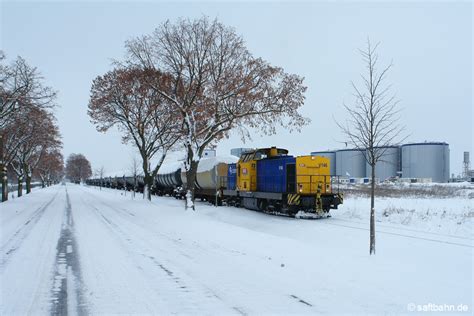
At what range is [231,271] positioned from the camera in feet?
27.1

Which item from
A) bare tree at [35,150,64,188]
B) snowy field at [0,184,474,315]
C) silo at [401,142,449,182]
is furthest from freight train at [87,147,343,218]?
silo at [401,142,449,182]

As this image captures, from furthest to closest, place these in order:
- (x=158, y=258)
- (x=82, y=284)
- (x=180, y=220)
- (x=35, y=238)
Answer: (x=180, y=220) < (x=35, y=238) < (x=158, y=258) < (x=82, y=284)

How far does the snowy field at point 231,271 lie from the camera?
6070 mm

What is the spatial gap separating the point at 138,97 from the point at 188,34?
9.82 metres

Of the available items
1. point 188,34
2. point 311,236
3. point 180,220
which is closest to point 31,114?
point 188,34

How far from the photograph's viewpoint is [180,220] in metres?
18.6

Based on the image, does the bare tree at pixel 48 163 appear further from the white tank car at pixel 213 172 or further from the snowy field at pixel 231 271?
the snowy field at pixel 231 271

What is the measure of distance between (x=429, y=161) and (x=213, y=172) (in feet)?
257

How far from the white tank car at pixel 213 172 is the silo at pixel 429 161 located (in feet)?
244

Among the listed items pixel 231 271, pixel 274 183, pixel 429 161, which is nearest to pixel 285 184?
pixel 274 183

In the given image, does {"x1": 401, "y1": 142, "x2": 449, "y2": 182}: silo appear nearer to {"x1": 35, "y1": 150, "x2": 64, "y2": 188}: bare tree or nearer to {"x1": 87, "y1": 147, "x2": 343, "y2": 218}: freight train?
{"x1": 35, "y1": 150, "x2": 64, "y2": 188}: bare tree

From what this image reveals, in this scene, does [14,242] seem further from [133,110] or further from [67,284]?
[133,110]

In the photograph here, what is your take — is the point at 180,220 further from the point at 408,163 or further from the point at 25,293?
the point at 408,163

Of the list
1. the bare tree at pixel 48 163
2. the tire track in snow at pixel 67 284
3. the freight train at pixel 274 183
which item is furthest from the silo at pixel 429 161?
the tire track in snow at pixel 67 284
